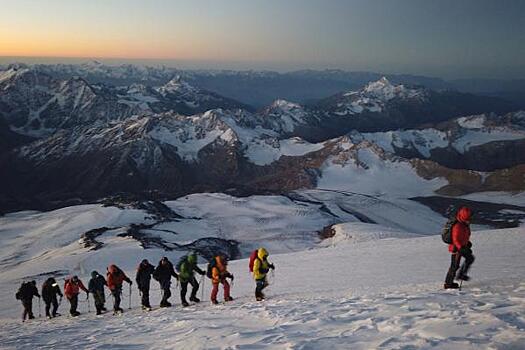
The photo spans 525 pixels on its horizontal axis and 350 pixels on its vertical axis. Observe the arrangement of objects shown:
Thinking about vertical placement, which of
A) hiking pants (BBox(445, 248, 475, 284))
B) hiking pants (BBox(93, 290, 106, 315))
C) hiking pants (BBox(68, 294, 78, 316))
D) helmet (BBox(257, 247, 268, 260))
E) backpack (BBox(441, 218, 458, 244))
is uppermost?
backpack (BBox(441, 218, 458, 244))

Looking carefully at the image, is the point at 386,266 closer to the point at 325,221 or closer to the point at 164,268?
the point at 164,268

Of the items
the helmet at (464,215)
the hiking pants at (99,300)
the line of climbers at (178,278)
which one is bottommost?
the hiking pants at (99,300)

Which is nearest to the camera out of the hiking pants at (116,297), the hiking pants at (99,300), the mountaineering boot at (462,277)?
the mountaineering boot at (462,277)

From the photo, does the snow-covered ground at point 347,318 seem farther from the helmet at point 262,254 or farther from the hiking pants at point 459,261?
the helmet at point 262,254

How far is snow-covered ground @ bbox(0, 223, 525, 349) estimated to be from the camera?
334 inches

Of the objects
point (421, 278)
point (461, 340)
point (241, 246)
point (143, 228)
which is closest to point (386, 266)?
point (421, 278)

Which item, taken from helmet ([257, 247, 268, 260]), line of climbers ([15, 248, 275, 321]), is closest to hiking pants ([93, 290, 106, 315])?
line of climbers ([15, 248, 275, 321])

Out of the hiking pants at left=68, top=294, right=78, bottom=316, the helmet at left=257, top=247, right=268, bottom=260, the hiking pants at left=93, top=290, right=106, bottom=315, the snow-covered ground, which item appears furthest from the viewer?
the hiking pants at left=68, top=294, right=78, bottom=316

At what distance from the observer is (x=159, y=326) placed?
511 inches

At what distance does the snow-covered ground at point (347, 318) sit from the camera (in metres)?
8.48

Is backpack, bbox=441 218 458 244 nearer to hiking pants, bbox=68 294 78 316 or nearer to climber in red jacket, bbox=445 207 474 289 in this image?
climber in red jacket, bbox=445 207 474 289

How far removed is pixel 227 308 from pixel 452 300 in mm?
6906

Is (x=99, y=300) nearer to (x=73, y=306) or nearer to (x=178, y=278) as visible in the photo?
(x=73, y=306)

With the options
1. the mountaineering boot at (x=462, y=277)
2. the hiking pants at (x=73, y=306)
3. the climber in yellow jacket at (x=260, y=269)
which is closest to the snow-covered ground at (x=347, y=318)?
the mountaineering boot at (x=462, y=277)
